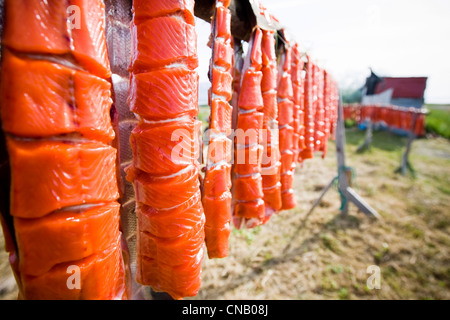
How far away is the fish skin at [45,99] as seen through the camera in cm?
52

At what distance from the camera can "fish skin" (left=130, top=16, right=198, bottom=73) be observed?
744 millimetres

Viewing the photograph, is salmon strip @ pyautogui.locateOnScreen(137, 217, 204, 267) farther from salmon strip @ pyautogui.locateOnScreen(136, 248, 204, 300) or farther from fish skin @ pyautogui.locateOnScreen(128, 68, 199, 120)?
fish skin @ pyautogui.locateOnScreen(128, 68, 199, 120)

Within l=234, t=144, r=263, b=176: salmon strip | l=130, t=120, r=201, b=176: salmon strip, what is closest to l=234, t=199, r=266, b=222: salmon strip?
l=234, t=144, r=263, b=176: salmon strip

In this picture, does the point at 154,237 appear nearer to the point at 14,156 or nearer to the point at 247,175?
the point at 14,156

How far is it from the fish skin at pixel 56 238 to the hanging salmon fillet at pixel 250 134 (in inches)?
34.5

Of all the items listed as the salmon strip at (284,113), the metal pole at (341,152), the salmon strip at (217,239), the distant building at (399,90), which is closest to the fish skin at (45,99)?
the salmon strip at (217,239)

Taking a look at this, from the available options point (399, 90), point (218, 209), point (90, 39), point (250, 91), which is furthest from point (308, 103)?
point (399, 90)

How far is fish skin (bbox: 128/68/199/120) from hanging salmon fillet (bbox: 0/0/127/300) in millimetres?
126

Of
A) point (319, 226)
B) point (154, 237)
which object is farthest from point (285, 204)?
point (319, 226)

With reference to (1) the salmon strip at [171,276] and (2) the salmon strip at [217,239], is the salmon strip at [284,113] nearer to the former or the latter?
(2) the salmon strip at [217,239]

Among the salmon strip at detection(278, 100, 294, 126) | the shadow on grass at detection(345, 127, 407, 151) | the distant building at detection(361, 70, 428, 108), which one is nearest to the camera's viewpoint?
the salmon strip at detection(278, 100, 294, 126)

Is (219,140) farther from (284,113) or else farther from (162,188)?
(284,113)

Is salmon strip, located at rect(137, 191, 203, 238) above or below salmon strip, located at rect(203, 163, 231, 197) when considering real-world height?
below

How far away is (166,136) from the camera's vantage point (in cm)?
78
